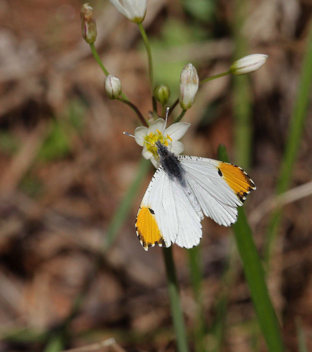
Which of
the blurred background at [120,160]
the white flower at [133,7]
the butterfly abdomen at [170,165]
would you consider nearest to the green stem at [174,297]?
the butterfly abdomen at [170,165]

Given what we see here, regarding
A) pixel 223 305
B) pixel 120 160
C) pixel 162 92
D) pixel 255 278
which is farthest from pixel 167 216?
pixel 120 160

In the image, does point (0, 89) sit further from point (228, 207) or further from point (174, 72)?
point (228, 207)

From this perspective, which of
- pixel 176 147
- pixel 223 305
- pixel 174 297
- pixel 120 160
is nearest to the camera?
pixel 174 297

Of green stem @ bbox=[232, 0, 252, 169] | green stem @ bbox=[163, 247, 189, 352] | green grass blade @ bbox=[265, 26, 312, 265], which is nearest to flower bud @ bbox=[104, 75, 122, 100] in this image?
green stem @ bbox=[163, 247, 189, 352]

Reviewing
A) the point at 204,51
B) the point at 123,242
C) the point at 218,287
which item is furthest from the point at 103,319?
the point at 204,51

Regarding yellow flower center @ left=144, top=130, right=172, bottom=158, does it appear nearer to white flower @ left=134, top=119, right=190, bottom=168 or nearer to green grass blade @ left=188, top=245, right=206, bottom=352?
white flower @ left=134, top=119, right=190, bottom=168

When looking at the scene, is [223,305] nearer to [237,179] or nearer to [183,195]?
[183,195]

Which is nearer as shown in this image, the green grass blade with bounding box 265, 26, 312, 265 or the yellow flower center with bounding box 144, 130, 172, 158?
the yellow flower center with bounding box 144, 130, 172, 158
